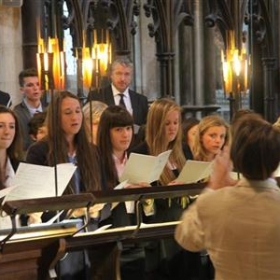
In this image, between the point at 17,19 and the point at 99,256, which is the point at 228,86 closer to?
the point at 17,19

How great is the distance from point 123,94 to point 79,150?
8.99 ft

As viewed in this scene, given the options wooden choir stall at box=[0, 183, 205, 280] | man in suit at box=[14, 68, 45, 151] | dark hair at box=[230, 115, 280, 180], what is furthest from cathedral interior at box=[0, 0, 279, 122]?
dark hair at box=[230, 115, 280, 180]

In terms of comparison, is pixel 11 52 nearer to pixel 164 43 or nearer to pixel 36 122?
pixel 164 43

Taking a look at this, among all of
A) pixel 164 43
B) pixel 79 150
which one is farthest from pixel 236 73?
pixel 79 150

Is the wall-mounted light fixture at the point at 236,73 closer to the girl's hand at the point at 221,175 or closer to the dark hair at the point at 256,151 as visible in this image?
the girl's hand at the point at 221,175

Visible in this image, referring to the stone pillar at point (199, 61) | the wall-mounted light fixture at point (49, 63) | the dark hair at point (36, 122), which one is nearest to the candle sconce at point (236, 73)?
the wall-mounted light fixture at point (49, 63)

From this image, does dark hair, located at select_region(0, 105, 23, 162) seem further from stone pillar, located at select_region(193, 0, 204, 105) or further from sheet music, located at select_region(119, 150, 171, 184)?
stone pillar, located at select_region(193, 0, 204, 105)

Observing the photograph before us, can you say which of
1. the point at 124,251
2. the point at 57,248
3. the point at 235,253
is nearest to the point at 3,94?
the point at 124,251

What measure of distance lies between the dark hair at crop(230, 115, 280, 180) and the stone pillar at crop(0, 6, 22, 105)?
20.8ft

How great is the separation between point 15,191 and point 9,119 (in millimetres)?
1127

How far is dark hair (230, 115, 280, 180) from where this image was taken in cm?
265

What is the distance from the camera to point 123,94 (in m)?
7.46

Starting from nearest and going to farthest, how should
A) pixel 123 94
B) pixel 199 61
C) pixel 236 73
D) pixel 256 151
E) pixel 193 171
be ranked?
pixel 256 151
pixel 193 171
pixel 123 94
pixel 236 73
pixel 199 61

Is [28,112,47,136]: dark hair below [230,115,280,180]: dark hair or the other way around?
the other way around
